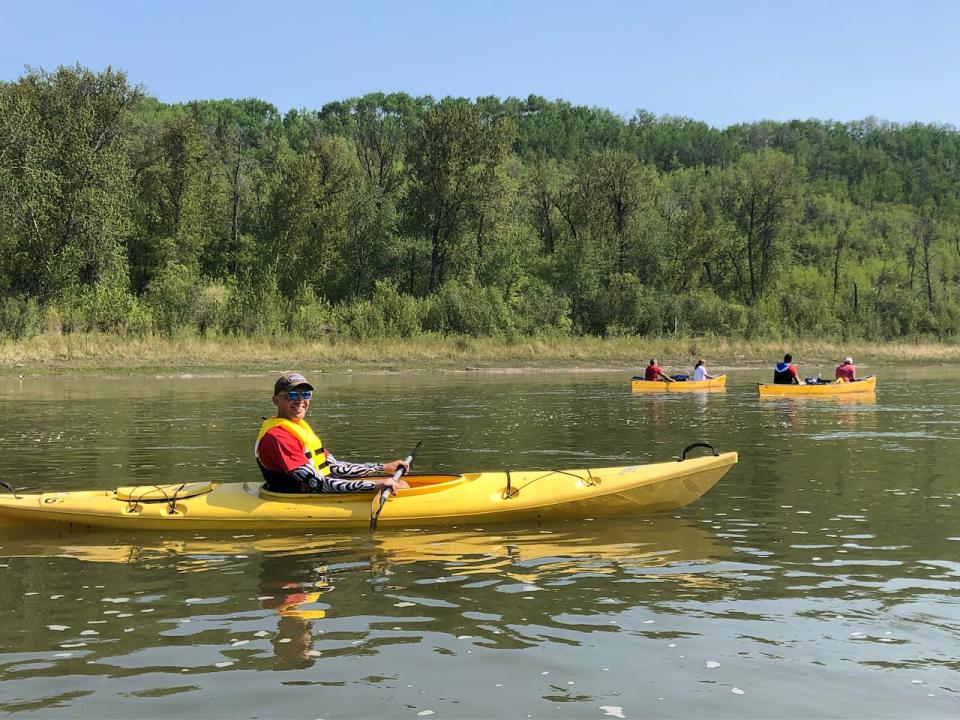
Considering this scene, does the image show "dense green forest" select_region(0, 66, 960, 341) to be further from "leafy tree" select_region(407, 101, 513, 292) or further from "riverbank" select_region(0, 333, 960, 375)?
"riverbank" select_region(0, 333, 960, 375)

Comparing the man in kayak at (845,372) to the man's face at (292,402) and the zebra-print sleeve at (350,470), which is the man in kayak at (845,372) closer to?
the zebra-print sleeve at (350,470)

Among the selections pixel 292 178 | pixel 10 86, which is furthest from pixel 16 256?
pixel 292 178

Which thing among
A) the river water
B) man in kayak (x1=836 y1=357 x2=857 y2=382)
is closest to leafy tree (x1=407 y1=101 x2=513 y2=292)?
man in kayak (x1=836 y1=357 x2=857 y2=382)

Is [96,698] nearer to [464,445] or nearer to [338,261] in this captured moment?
[464,445]

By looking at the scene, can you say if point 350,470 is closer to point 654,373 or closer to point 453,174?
point 654,373

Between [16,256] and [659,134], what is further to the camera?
[659,134]

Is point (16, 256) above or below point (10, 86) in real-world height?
below

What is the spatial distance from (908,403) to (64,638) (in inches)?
921

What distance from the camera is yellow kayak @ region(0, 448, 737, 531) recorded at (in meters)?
9.34

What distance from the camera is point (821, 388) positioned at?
28.0 metres

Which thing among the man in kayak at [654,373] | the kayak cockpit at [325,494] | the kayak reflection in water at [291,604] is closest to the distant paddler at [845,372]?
the man in kayak at [654,373]

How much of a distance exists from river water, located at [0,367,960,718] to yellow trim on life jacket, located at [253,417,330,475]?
0.78 meters

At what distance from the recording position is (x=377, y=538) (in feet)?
30.1

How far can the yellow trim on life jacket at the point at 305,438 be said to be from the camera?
366 inches
